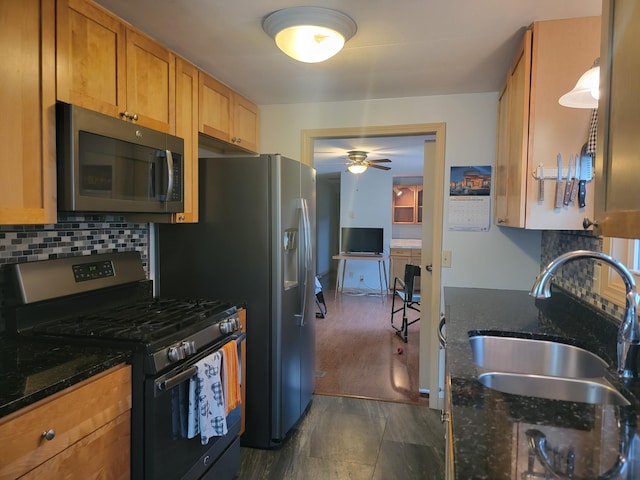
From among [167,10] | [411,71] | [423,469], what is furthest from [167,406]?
[411,71]

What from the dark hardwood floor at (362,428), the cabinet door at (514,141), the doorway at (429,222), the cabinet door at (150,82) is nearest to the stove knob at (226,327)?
the dark hardwood floor at (362,428)

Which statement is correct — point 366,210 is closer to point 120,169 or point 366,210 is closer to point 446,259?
point 446,259

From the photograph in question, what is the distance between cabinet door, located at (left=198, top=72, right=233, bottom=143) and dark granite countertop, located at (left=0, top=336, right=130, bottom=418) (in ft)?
4.30

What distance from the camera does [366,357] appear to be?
12.8 feet

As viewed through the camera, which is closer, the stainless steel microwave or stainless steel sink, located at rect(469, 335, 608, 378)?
the stainless steel microwave

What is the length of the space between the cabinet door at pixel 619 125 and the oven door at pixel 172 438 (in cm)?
143

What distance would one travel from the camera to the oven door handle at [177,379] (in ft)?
4.91

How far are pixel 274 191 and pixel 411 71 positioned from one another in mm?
1026

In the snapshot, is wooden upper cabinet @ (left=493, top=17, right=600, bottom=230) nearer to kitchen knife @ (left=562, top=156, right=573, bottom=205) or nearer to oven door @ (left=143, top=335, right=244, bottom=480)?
kitchen knife @ (left=562, top=156, right=573, bottom=205)

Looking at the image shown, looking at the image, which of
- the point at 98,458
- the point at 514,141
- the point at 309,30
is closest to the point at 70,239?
the point at 98,458

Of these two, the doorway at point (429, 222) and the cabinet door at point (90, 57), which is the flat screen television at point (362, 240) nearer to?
the doorway at point (429, 222)

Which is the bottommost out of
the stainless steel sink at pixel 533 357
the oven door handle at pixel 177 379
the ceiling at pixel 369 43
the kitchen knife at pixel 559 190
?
the oven door handle at pixel 177 379

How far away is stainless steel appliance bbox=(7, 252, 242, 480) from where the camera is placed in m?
1.48

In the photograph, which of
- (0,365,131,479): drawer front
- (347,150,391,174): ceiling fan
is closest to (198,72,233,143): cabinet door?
(0,365,131,479): drawer front
